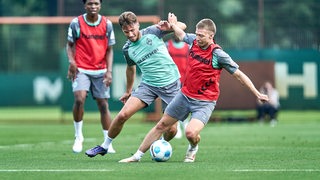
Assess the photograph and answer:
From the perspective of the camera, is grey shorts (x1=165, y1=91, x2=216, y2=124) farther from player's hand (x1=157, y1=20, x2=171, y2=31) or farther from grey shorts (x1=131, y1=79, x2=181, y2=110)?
player's hand (x1=157, y1=20, x2=171, y2=31)

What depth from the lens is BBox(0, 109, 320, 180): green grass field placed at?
37.8 ft

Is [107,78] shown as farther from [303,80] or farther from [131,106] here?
[303,80]

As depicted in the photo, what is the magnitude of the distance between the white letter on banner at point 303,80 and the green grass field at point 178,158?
8.49 metres

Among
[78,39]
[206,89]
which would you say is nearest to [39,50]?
[78,39]

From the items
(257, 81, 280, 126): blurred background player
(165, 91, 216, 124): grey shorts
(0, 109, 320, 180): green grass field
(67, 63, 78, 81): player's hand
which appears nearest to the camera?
(0, 109, 320, 180): green grass field

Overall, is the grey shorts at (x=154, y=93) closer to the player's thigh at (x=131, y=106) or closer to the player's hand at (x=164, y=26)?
the player's thigh at (x=131, y=106)

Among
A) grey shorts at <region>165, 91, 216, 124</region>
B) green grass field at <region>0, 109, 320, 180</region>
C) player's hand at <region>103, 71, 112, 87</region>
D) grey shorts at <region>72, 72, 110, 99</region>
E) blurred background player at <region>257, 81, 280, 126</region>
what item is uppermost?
grey shorts at <region>165, 91, 216, 124</region>

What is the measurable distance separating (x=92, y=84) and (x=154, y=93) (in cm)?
223

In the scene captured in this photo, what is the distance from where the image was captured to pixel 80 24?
627 inches

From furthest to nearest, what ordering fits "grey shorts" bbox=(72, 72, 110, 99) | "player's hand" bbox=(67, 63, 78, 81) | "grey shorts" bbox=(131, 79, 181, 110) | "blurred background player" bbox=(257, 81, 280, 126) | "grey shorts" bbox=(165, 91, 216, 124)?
1. "blurred background player" bbox=(257, 81, 280, 126)
2. "grey shorts" bbox=(72, 72, 110, 99)
3. "player's hand" bbox=(67, 63, 78, 81)
4. "grey shorts" bbox=(131, 79, 181, 110)
5. "grey shorts" bbox=(165, 91, 216, 124)

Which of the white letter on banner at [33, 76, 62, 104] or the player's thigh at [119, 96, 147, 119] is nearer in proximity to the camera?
the player's thigh at [119, 96, 147, 119]

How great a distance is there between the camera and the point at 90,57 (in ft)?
52.5

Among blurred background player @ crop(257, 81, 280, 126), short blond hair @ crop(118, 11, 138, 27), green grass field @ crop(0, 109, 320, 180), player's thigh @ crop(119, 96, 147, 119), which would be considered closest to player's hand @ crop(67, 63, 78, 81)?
green grass field @ crop(0, 109, 320, 180)

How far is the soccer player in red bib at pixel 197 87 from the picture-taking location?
43.1 feet
